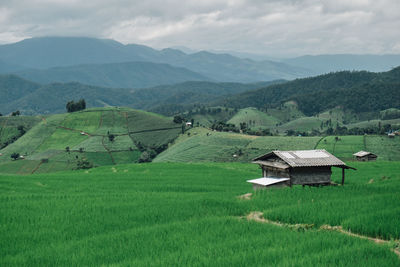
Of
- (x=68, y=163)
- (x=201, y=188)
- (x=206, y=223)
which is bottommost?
(x=68, y=163)

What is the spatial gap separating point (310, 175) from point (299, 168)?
52.1 inches

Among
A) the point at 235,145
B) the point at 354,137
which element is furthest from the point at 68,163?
the point at 354,137

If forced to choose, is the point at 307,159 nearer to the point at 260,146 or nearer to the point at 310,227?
the point at 310,227

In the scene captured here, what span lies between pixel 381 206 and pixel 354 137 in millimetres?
139008

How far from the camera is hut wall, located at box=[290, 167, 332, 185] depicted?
103 feet

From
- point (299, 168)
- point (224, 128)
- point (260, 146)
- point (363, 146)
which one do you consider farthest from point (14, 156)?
point (299, 168)

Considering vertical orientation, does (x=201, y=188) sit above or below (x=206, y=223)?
below

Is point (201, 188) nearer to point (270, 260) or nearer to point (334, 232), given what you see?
point (334, 232)

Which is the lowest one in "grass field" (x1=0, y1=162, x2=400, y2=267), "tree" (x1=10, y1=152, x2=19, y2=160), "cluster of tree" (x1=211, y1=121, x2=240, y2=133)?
"tree" (x1=10, y1=152, x2=19, y2=160)

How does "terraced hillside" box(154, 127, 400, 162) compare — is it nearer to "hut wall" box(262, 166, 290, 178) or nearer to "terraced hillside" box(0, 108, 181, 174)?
"terraced hillside" box(0, 108, 181, 174)

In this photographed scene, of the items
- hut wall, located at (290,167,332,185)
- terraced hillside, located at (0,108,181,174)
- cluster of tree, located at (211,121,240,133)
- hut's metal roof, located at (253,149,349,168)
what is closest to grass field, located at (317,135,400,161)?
cluster of tree, located at (211,121,240,133)

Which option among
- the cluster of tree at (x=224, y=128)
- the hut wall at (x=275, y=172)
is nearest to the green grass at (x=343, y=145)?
the cluster of tree at (x=224, y=128)

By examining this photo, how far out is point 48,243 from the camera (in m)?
17.0

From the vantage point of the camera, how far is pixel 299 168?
104ft
